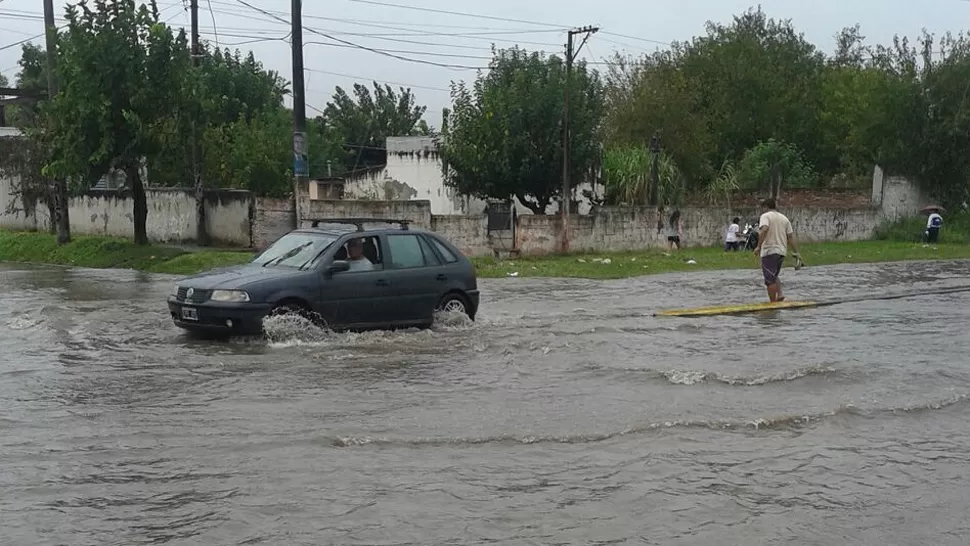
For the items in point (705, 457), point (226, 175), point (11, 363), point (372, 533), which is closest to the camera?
point (372, 533)

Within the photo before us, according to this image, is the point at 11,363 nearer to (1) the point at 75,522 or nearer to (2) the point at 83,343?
(2) the point at 83,343

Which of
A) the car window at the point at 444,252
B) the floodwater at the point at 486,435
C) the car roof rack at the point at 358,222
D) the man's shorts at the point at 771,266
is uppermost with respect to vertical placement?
the car roof rack at the point at 358,222

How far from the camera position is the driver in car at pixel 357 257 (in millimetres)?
13055

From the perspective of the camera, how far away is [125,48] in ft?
84.5

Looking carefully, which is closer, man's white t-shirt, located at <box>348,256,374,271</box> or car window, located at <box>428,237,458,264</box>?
man's white t-shirt, located at <box>348,256,374,271</box>

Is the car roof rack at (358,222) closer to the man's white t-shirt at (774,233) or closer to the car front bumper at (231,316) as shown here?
the car front bumper at (231,316)

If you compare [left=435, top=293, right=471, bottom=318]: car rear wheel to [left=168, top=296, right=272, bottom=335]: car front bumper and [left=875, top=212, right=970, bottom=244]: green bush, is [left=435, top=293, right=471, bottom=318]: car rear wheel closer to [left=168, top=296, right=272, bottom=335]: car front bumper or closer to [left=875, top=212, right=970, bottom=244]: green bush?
[left=168, top=296, right=272, bottom=335]: car front bumper

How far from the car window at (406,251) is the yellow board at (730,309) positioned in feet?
14.9

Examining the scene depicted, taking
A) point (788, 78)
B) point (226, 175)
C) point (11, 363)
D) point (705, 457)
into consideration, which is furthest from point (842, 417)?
point (788, 78)

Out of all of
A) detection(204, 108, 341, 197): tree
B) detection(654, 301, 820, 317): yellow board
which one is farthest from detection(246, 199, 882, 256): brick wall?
detection(654, 301, 820, 317): yellow board

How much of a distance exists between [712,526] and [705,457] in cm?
162

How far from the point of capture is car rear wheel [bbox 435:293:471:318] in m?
13.8

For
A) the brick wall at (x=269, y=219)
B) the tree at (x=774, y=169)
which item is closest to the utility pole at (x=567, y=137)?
the brick wall at (x=269, y=219)

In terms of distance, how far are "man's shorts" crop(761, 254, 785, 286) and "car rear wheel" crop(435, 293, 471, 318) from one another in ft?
18.5
